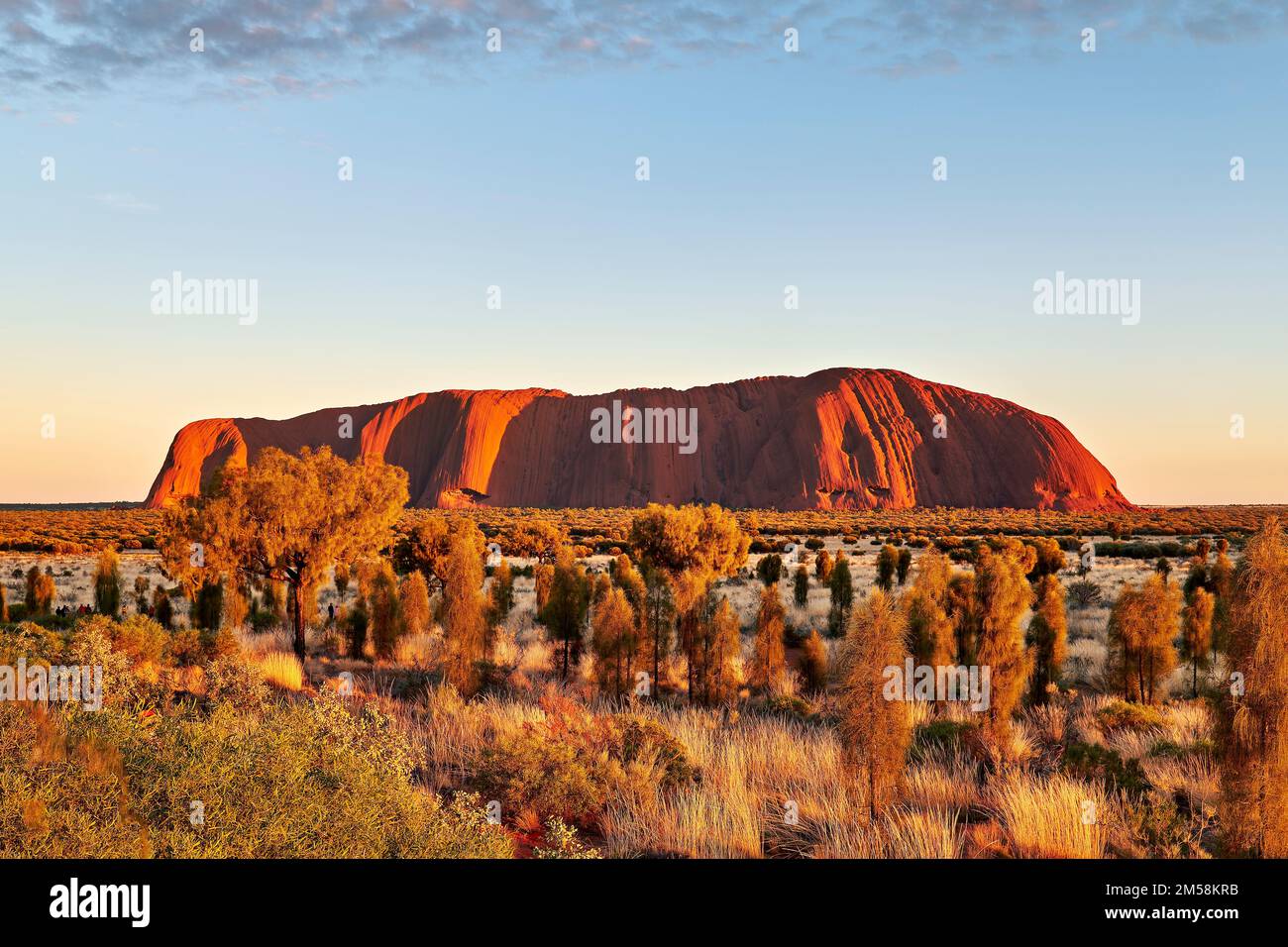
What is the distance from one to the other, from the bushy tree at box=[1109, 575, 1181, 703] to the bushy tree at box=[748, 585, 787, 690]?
5.61m

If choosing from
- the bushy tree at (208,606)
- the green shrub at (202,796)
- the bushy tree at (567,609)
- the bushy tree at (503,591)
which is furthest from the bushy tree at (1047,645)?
the bushy tree at (208,606)

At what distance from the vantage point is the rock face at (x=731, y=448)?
4993 inches

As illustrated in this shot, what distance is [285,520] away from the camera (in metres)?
16.2

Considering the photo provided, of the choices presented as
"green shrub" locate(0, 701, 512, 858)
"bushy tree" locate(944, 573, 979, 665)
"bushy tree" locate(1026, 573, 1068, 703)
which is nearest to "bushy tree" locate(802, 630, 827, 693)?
"bushy tree" locate(944, 573, 979, 665)

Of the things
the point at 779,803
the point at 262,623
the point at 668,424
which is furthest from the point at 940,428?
the point at 779,803

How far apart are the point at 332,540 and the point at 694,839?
1200 centimetres

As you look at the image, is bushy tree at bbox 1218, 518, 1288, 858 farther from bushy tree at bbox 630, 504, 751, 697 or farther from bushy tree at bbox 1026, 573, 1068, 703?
bushy tree at bbox 630, 504, 751, 697

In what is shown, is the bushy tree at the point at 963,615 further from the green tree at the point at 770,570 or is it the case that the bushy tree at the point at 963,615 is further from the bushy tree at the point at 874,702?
the green tree at the point at 770,570

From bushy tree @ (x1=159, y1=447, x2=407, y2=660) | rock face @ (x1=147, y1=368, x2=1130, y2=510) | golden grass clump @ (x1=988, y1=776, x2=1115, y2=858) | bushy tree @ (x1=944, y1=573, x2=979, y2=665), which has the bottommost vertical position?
golden grass clump @ (x1=988, y1=776, x2=1115, y2=858)

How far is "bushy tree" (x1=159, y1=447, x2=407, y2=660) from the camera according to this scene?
16203 millimetres

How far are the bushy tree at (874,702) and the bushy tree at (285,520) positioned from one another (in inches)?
474
